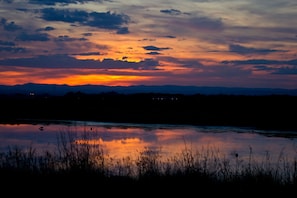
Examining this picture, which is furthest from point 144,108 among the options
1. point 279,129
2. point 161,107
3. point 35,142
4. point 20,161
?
point 20,161

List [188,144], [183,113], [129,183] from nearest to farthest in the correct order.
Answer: [129,183] < [188,144] < [183,113]

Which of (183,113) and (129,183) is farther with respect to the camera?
(183,113)

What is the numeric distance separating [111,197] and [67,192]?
100cm

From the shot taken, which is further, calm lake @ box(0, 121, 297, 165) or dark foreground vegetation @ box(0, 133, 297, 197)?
calm lake @ box(0, 121, 297, 165)

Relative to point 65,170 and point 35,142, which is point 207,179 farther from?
point 35,142

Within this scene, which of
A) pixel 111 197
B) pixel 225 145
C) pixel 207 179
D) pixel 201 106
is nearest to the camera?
pixel 111 197

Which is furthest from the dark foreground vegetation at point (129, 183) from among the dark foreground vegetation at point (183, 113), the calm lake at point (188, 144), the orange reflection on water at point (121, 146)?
the dark foreground vegetation at point (183, 113)

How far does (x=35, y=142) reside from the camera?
79.3 feet

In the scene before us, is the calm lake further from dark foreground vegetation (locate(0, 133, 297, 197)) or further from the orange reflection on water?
dark foreground vegetation (locate(0, 133, 297, 197))

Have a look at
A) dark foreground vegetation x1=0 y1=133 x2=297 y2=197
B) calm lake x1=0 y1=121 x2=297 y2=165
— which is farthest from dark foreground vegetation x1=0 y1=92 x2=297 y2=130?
dark foreground vegetation x1=0 y1=133 x2=297 y2=197

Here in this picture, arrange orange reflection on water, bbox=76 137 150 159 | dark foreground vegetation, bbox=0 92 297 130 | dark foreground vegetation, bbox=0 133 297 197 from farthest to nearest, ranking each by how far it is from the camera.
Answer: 1. dark foreground vegetation, bbox=0 92 297 130
2. orange reflection on water, bbox=76 137 150 159
3. dark foreground vegetation, bbox=0 133 297 197

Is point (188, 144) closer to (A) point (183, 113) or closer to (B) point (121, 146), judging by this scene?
(B) point (121, 146)

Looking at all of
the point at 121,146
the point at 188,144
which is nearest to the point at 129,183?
the point at 121,146

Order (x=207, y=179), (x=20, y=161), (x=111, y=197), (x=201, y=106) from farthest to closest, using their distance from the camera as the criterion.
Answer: (x=201, y=106) → (x=20, y=161) → (x=207, y=179) → (x=111, y=197)
